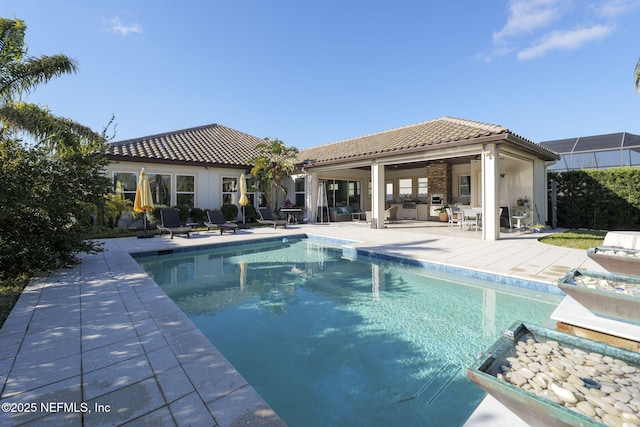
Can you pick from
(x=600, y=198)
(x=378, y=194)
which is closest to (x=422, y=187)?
(x=378, y=194)

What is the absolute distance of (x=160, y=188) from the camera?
1482cm

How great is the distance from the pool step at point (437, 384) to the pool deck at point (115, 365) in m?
0.67

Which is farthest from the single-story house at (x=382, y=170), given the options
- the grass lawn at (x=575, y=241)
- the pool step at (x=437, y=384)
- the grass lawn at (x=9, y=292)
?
the pool step at (x=437, y=384)

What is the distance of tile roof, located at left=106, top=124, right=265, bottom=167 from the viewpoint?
561 inches

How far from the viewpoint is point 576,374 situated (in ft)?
6.97

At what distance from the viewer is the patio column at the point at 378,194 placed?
1409 centimetres

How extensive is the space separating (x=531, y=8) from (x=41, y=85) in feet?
55.1

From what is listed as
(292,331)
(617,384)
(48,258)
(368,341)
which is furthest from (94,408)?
(48,258)

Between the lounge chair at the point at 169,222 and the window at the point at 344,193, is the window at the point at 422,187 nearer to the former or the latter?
the window at the point at 344,193

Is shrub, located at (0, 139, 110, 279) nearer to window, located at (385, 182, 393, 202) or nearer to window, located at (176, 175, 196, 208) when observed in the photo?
window, located at (176, 175, 196, 208)

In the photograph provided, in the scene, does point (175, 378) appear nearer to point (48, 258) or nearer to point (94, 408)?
point (94, 408)

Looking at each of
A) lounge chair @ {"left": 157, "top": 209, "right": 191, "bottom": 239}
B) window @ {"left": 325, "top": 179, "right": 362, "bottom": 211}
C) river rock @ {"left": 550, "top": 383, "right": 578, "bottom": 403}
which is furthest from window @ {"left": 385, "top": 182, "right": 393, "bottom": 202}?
river rock @ {"left": 550, "top": 383, "right": 578, "bottom": 403}

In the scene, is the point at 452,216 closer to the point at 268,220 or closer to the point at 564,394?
the point at 268,220

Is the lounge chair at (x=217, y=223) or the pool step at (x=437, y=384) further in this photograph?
the lounge chair at (x=217, y=223)
